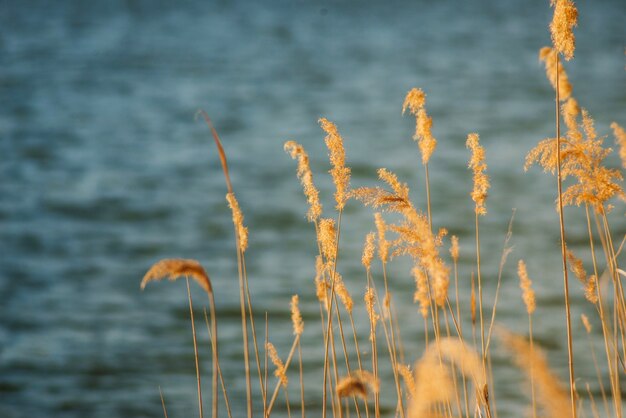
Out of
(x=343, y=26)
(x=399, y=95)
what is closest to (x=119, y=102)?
(x=399, y=95)

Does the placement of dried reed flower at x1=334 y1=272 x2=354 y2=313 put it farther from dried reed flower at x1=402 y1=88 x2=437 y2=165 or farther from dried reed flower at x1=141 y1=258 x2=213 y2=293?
dried reed flower at x1=141 y1=258 x2=213 y2=293

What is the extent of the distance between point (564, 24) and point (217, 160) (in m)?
11.1

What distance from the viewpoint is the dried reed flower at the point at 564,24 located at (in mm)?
1827

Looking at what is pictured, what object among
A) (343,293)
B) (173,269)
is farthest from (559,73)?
(173,269)

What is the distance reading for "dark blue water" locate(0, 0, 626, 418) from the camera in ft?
23.0

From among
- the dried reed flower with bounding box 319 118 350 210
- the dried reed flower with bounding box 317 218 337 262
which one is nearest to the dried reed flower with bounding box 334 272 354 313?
the dried reed flower with bounding box 317 218 337 262

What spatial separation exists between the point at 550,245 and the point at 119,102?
9143 millimetres

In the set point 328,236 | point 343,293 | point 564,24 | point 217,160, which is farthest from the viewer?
point 217,160

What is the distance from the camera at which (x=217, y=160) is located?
1273 centimetres

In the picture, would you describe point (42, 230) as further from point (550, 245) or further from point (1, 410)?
point (550, 245)

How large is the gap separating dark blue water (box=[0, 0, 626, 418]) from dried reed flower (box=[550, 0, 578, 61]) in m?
3.87

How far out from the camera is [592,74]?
14.6 m

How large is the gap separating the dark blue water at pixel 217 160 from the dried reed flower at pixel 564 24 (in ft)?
12.7

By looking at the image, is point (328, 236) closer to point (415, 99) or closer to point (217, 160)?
point (415, 99)
